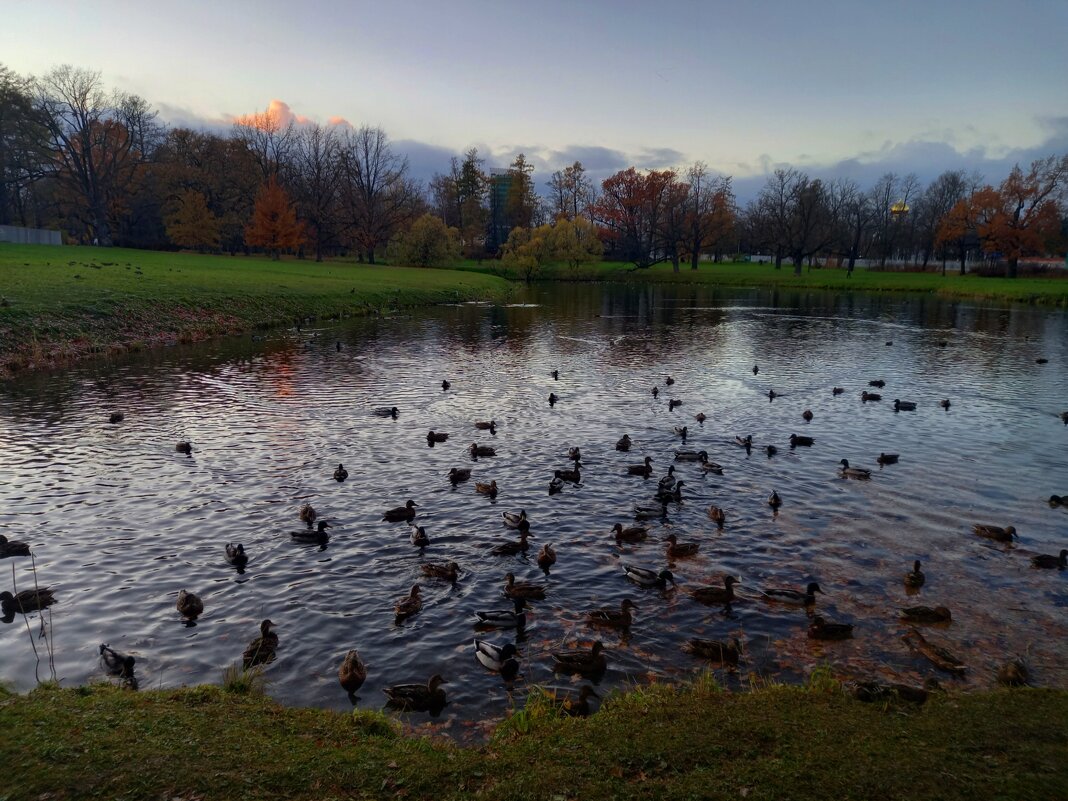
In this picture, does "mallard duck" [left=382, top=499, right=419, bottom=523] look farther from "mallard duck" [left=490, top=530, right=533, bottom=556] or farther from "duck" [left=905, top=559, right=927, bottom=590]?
"duck" [left=905, top=559, right=927, bottom=590]

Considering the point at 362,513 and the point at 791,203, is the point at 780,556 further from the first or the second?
the point at 791,203

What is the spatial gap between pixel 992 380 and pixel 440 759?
34.3 metres

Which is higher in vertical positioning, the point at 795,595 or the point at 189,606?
the point at 189,606

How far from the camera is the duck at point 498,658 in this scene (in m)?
9.64

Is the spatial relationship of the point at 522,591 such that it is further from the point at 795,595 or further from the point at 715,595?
the point at 795,595

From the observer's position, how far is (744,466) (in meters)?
19.5

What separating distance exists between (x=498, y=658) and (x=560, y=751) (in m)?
2.78

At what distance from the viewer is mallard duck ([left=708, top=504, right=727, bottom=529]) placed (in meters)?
15.4

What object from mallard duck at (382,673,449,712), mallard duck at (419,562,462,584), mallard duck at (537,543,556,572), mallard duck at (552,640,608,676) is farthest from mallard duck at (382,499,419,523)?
mallard duck at (382,673,449,712)

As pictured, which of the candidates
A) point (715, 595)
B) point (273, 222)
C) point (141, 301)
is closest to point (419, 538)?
point (715, 595)

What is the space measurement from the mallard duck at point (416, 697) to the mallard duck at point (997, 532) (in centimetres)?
1243

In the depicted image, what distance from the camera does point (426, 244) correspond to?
107 m

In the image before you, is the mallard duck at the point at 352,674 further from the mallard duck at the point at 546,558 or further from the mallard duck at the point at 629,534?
the mallard duck at the point at 629,534

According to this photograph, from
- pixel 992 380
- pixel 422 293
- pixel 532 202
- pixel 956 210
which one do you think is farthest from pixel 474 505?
pixel 532 202
